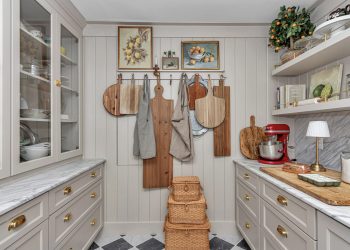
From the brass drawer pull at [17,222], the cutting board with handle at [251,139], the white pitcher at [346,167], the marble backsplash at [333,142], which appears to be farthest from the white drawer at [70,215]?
the marble backsplash at [333,142]

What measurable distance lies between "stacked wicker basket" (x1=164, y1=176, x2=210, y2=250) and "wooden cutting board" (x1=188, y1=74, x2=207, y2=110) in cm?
90

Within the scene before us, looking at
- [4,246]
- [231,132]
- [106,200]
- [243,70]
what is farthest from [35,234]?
[243,70]

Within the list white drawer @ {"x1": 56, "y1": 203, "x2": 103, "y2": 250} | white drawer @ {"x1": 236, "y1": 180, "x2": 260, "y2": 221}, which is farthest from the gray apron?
white drawer @ {"x1": 236, "y1": 180, "x2": 260, "y2": 221}

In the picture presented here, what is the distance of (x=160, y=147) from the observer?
2.13 m

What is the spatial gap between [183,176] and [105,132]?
95 cm

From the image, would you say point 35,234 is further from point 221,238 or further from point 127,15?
point 127,15

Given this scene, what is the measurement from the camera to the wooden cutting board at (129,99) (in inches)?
83.2

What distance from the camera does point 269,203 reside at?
4.62ft

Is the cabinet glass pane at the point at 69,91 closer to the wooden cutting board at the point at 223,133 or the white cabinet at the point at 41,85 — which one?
the white cabinet at the point at 41,85

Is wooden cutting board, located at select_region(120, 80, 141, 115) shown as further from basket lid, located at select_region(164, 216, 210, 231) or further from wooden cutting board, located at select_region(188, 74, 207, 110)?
basket lid, located at select_region(164, 216, 210, 231)

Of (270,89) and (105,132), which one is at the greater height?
(270,89)

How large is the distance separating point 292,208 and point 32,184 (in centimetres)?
151

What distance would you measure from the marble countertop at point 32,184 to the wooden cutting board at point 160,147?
2.21 feet

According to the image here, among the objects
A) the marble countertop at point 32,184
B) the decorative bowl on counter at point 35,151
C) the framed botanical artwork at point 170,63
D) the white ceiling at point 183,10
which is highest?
the white ceiling at point 183,10
